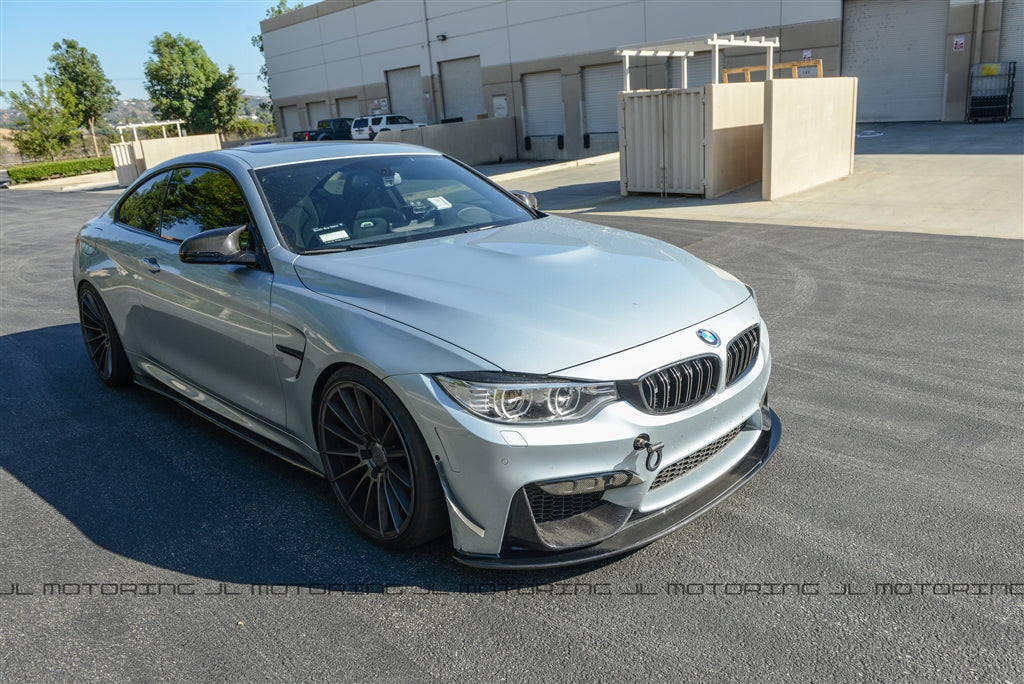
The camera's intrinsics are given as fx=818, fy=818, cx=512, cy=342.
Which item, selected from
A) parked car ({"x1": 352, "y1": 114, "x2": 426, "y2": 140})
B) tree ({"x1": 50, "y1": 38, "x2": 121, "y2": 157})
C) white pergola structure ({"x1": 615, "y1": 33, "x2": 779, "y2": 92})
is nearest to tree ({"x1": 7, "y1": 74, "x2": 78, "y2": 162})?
tree ({"x1": 50, "y1": 38, "x2": 121, "y2": 157})

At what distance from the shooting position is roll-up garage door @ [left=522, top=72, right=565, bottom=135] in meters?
33.4

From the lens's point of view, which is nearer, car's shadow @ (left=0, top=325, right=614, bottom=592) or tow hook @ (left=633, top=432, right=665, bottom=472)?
tow hook @ (left=633, top=432, right=665, bottom=472)

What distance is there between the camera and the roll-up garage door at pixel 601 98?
102 feet

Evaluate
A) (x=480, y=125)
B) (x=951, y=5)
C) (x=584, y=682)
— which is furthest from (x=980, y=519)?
(x=480, y=125)

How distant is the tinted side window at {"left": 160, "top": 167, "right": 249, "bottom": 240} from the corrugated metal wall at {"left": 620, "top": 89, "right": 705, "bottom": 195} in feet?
34.9

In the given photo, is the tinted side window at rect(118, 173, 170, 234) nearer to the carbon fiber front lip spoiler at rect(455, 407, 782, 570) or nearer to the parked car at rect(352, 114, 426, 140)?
the carbon fiber front lip spoiler at rect(455, 407, 782, 570)

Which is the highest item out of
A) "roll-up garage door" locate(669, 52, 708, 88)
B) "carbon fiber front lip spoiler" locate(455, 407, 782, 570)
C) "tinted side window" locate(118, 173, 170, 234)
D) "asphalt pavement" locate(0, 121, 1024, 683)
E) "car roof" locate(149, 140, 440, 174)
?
"roll-up garage door" locate(669, 52, 708, 88)

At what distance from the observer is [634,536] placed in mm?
3051

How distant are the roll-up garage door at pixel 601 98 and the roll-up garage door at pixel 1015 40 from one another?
12.4 metres

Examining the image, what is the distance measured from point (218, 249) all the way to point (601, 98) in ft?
97.1

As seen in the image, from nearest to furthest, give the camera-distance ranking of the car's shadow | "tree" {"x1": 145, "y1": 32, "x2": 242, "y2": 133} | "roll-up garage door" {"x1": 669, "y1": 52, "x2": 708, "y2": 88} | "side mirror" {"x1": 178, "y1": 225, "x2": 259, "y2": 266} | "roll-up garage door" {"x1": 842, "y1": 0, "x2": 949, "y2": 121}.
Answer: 1. the car's shadow
2. "side mirror" {"x1": 178, "y1": 225, "x2": 259, "y2": 266}
3. "roll-up garage door" {"x1": 842, "y1": 0, "x2": 949, "y2": 121}
4. "roll-up garage door" {"x1": 669, "y1": 52, "x2": 708, "y2": 88}
5. "tree" {"x1": 145, "y1": 32, "x2": 242, "y2": 133}

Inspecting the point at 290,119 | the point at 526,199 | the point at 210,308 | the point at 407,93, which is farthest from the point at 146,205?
the point at 290,119

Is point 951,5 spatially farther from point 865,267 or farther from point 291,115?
point 291,115

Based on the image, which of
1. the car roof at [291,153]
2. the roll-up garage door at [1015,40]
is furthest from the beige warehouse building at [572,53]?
the car roof at [291,153]
